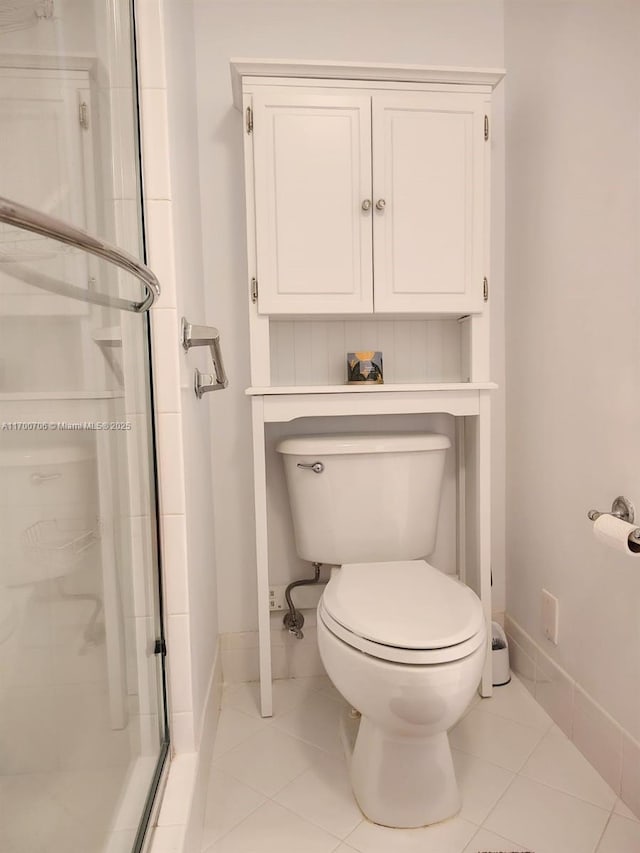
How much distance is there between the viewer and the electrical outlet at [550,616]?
4.64 ft

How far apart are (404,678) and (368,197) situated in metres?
1.17

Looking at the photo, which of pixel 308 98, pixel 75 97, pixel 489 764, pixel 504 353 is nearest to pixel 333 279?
pixel 308 98

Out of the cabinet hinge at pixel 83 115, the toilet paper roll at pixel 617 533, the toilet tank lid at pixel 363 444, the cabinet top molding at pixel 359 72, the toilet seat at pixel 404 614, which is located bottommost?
the toilet seat at pixel 404 614

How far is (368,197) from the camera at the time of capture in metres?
1.42

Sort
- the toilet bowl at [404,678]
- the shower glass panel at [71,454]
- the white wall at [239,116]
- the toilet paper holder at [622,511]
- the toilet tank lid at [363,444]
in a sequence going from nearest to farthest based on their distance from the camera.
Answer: the shower glass panel at [71,454], the toilet bowl at [404,678], the toilet paper holder at [622,511], the toilet tank lid at [363,444], the white wall at [239,116]

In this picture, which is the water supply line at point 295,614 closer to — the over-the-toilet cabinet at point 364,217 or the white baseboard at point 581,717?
the over-the-toilet cabinet at point 364,217

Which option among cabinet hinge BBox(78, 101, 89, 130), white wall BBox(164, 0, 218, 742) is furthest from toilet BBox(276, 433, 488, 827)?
cabinet hinge BBox(78, 101, 89, 130)

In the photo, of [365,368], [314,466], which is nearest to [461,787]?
[314,466]

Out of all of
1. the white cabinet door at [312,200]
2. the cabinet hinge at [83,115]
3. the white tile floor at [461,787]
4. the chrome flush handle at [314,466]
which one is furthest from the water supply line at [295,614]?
the cabinet hinge at [83,115]

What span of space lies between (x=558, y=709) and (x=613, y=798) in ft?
0.85

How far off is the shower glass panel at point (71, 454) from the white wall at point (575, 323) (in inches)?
38.7

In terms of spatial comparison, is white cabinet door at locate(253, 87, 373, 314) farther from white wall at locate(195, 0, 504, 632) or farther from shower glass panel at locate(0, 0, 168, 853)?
shower glass panel at locate(0, 0, 168, 853)

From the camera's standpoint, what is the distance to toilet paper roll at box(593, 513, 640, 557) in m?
1.02

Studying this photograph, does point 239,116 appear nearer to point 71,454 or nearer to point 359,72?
point 359,72
